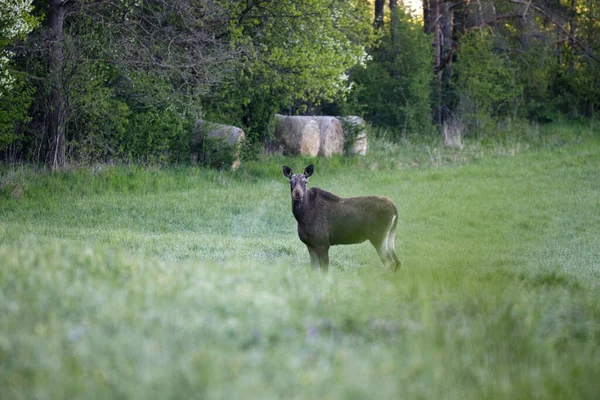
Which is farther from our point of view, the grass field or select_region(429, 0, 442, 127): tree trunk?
select_region(429, 0, 442, 127): tree trunk

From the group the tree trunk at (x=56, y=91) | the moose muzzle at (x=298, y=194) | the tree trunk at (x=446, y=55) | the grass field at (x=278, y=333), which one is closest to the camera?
the grass field at (x=278, y=333)

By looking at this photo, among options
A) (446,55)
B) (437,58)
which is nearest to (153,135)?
(437,58)

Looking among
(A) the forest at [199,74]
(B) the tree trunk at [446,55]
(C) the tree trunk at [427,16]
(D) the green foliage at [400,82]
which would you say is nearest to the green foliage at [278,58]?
(A) the forest at [199,74]

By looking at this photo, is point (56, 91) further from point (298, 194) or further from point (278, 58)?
point (298, 194)

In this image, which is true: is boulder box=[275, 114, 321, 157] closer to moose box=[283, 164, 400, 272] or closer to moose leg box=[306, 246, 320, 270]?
moose box=[283, 164, 400, 272]

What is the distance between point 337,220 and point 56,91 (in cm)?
1146

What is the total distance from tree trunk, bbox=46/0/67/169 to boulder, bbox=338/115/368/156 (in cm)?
1106

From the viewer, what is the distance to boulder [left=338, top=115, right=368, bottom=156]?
2766 cm

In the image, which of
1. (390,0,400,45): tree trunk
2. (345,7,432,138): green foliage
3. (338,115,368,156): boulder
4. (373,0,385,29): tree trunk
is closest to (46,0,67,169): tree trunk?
(338,115,368,156): boulder

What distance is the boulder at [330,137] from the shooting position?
26.7 metres

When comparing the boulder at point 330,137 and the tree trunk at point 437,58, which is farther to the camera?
the tree trunk at point 437,58

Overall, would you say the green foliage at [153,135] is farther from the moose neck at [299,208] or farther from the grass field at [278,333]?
the grass field at [278,333]

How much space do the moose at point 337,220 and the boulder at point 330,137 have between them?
14.7 m

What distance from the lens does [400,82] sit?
34.3m
